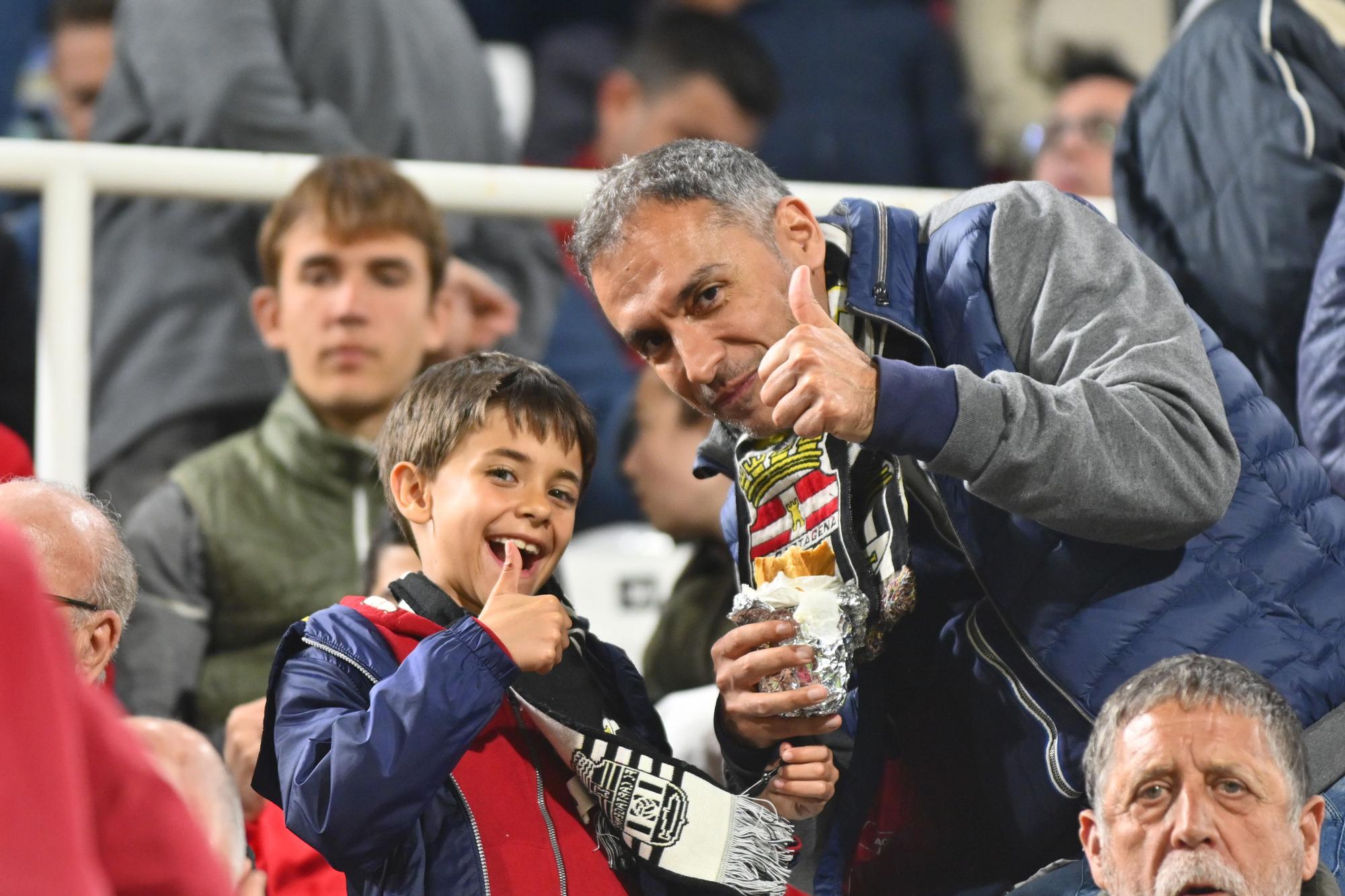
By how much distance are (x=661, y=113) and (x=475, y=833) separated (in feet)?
11.7

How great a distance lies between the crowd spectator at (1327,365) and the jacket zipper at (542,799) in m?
1.16

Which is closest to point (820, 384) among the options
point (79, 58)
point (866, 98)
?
point (79, 58)

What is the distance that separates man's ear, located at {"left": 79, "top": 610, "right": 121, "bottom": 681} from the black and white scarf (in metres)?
0.35

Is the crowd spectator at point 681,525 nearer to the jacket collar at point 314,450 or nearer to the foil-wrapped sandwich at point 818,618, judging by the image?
the jacket collar at point 314,450

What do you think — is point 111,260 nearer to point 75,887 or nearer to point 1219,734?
point 1219,734

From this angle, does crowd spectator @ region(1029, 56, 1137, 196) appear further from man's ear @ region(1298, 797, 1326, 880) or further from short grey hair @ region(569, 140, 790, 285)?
man's ear @ region(1298, 797, 1326, 880)

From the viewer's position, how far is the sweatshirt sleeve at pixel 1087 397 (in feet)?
7.13

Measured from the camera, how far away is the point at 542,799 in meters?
2.30

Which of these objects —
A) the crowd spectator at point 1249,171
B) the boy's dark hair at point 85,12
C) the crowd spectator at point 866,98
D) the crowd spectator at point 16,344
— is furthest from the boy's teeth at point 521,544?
the crowd spectator at point 866,98

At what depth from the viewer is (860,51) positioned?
6234mm

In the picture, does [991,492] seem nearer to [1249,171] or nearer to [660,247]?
[660,247]

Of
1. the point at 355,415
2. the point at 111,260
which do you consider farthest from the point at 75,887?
the point at 111,260

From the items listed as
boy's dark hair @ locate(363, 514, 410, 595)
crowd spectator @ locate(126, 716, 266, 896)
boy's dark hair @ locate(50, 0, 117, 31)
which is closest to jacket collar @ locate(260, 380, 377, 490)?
boy's dark hair @ locate(363, 514, 410, 595)

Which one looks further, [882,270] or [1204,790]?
[882,270]
